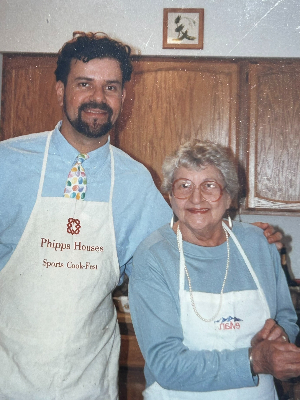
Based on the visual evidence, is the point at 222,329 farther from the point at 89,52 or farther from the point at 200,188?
the point at 89,52

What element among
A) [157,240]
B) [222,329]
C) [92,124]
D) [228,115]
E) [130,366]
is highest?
[228,115]

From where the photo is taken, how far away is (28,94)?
1483 millimetres

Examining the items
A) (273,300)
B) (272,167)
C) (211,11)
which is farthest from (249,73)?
(273,300)

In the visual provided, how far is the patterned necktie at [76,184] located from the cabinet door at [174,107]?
58cm

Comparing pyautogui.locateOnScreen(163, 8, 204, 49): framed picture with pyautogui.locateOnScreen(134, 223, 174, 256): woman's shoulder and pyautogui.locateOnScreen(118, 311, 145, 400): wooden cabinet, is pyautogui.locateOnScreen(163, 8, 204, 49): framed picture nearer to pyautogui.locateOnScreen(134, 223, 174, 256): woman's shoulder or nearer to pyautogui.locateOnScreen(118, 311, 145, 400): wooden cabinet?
pyautogui.locateOnScreen(134, 223, 174, 256): woman's shoulder

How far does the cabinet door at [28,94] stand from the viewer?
1.46 meters

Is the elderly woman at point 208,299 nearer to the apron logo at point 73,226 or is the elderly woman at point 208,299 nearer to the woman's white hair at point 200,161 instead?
the woman's white hair at point 200,161

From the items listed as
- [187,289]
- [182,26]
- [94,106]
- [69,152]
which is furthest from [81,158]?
[182,26]

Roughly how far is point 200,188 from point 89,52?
480 millimetres

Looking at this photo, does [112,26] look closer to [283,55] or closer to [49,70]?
[49,70]

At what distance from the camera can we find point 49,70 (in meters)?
1.46

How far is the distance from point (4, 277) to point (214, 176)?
0.56 m

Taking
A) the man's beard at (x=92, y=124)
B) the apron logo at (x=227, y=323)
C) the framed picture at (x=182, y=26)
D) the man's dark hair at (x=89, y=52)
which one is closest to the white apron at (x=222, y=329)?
the apron logo at (x=227, y=323)

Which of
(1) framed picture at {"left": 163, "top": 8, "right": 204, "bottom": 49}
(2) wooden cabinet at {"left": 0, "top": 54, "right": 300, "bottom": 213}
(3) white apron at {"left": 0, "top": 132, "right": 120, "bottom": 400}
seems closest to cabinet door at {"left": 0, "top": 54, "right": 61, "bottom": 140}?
(2) wooden cabinet at {"left": 0, "top": 54, "right": 300, "bottom": 213}
